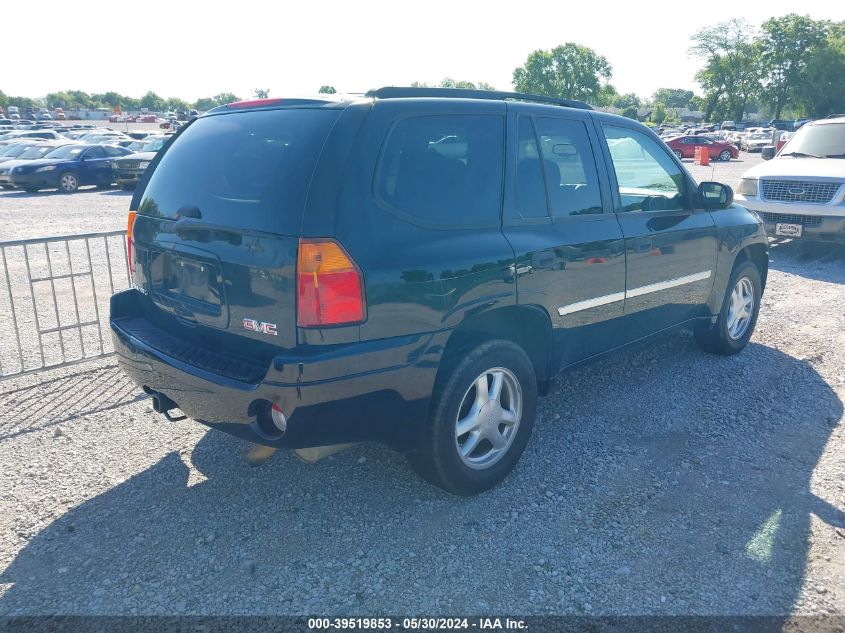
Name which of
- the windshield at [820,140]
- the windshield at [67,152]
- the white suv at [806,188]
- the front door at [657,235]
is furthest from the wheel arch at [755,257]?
the windshield at [67,152]

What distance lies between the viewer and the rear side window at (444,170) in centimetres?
311

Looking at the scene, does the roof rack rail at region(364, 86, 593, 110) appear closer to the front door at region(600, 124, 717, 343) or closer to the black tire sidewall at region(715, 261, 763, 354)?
the front door at region(600, 124, 717, 343)

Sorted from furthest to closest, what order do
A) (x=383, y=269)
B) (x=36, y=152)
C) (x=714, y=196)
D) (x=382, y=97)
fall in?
(x=36, y=152) → (x=714, y=196) → (x=382, y=97) → (x=383, y=269)

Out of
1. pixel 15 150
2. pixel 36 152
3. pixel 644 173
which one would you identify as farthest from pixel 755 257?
pixel 15 150

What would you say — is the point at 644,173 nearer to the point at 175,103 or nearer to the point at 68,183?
the point at 68,183

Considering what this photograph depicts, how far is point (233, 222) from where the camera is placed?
3088mm

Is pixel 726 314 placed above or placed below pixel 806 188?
below

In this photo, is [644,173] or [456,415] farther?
[644,173]

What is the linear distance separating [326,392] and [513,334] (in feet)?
A: 4.41

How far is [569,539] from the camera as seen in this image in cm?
328

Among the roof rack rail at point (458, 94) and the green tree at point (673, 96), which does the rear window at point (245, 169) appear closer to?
the roof rack rail at point (458, 94)

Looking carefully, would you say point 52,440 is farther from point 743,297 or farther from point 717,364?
point 743,297

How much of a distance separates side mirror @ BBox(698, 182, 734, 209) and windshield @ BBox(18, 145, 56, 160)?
76.7ft

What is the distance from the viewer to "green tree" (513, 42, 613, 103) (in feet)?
326
